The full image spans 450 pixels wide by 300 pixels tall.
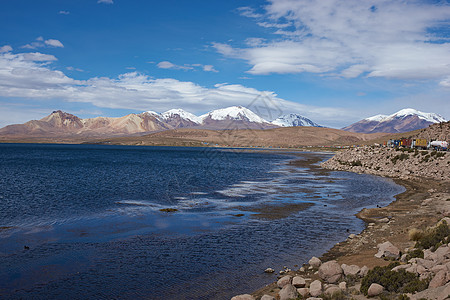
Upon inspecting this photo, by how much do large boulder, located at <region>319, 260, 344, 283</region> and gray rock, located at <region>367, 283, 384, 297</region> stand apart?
201 cm

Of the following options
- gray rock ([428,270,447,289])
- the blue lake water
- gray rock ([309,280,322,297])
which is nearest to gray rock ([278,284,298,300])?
gray rock ([309,280,322,297])

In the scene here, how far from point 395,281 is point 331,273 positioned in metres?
2.61

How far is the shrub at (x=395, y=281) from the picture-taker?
413 inches

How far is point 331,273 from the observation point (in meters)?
13.2

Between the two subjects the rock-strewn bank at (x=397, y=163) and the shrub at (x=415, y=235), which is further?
the rock-strewn bank at (x=397, y=163)

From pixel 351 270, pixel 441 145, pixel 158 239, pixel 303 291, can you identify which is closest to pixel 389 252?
pixel 351 270

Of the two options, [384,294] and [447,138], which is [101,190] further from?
[447,138]

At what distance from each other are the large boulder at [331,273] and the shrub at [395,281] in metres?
1.29

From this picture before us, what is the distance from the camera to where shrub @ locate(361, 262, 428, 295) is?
34.4 feet

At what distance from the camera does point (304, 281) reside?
42.7ft

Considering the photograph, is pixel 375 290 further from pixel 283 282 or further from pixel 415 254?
pixel 415 254

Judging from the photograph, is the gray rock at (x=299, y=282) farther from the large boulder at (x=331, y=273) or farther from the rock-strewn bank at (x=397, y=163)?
the rock-strewn bank at (x=397, y=163)

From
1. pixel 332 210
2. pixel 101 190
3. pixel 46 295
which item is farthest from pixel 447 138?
pixel 46 295

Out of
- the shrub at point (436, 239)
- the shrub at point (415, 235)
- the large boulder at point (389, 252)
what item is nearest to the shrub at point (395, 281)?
the large boulder at point (389, 252)
